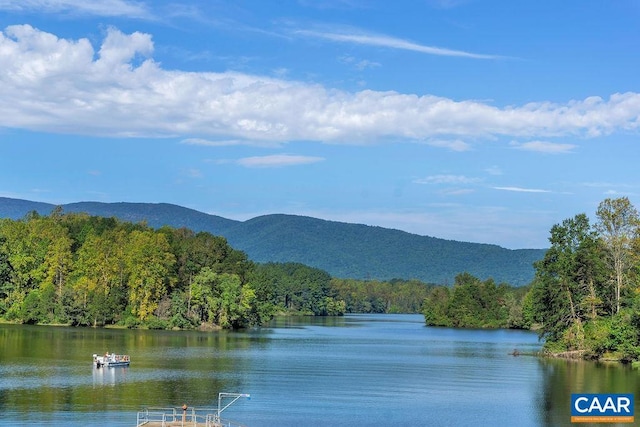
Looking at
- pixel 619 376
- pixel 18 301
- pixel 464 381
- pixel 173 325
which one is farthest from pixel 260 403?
pixel 18 301

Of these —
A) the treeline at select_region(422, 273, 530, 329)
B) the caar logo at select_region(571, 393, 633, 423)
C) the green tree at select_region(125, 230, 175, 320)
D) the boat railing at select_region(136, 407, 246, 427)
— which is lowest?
the caar logo at select_region(571, 393, 633, 423)

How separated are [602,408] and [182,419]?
27412mm

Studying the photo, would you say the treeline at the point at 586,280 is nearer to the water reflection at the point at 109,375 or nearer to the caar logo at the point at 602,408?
the caar logo at the point at 602,408

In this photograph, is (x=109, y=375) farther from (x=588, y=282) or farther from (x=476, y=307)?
(x=476, y=307)

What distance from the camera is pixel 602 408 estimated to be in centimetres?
5319

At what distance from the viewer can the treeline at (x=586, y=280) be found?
86875 millimetres

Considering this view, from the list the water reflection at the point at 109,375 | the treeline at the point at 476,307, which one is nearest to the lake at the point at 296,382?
the water reflection at the point at 109,375

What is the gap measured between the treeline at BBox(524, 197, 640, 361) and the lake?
3.97 metres

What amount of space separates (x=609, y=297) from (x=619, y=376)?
862 inches

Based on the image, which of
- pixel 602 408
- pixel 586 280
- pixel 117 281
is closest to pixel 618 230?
pixel 586 280

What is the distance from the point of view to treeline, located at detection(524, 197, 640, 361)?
8688cm

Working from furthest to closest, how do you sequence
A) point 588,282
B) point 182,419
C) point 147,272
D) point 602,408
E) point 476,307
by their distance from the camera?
point 476,307 < point 147,272 < point 588,282 < point 602,408 < point 182,419

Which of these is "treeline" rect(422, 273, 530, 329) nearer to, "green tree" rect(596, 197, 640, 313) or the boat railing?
"green tree" rect(596, 197, 640, 313)

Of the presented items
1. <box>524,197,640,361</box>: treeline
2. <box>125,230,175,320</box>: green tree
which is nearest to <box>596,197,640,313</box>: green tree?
<box>524,197,640,361</box>: treeline
